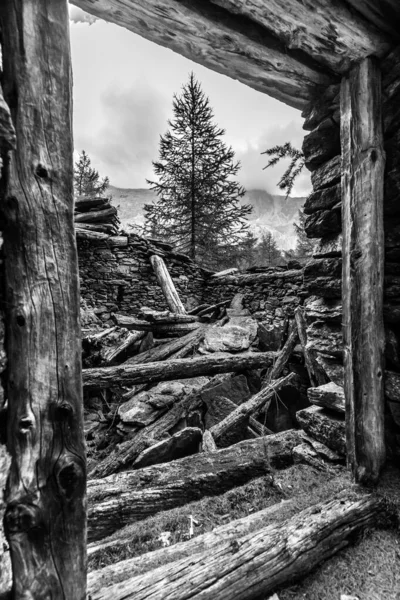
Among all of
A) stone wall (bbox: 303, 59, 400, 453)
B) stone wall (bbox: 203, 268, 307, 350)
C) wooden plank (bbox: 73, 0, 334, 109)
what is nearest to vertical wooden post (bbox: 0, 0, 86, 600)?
wooden plank (bbox: 73, 0, 334, 109)

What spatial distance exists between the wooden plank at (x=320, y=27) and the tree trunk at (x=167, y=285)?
5.51m

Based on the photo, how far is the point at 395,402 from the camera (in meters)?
1.93

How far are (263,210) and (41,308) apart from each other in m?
139

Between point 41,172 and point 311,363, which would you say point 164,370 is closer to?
point 311,363

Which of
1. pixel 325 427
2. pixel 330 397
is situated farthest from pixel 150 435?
pixel 330 397

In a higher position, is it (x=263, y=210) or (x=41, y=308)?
(x=263, y=210)

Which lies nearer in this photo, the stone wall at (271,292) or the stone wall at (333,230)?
the stone wall at (333,230)

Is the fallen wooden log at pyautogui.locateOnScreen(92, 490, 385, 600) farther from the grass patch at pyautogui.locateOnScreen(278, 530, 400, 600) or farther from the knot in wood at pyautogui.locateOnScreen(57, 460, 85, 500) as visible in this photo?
the knot in wood at pyautogui.locateOnScreen(57, 460, 85, 500)

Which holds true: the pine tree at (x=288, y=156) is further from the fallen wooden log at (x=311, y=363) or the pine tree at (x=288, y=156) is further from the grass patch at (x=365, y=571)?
the grass patch at (x=365, y=571)

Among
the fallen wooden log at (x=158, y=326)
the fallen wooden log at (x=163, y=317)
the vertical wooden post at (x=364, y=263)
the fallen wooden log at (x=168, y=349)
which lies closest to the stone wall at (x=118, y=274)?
the fallen wooden log at (x=163, y=317)

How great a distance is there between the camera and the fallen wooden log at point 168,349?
189 inches

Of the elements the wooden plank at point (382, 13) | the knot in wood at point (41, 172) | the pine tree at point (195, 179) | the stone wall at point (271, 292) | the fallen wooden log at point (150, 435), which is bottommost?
the fallen wooden log at point (150, 435)

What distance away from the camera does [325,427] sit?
7.63 feet

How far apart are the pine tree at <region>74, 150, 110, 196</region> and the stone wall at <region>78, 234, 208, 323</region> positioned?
12.1m
